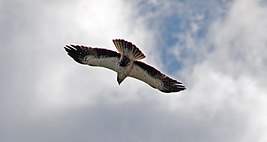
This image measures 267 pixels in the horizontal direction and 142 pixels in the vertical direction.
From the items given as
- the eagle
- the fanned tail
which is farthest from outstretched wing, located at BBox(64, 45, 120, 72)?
the fanned tail

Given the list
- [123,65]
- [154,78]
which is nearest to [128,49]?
[123,65]

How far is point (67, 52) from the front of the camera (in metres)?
39.7

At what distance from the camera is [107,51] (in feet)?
125

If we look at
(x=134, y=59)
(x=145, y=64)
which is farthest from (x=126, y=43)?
(x=145, y=64)

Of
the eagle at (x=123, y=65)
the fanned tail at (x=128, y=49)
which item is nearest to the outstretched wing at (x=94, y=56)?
the eagle at (x=123, y=65)

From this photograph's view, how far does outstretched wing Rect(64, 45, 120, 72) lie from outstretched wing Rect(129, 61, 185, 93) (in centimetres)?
152

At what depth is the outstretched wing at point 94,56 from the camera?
37906mm

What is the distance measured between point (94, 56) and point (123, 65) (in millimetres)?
2684

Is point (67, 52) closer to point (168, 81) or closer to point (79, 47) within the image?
point (79, 47)

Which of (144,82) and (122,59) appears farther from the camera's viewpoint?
(144,82)

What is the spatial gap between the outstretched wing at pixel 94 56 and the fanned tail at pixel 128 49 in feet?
7.71

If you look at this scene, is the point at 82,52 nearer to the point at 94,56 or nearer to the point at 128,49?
→ the point at 94,56

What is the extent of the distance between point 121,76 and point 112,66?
0.92 metres

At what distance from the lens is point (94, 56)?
39.0 m
